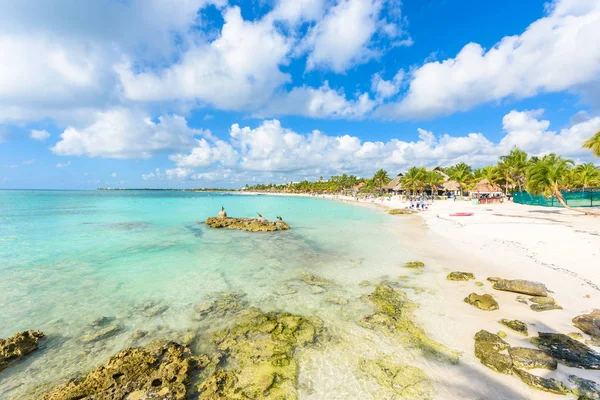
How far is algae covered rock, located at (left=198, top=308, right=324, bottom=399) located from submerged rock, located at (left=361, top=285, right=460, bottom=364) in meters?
1.57

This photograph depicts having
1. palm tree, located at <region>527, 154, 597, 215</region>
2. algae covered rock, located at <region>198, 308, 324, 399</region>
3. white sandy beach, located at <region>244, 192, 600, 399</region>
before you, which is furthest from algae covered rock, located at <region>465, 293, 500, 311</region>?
palm tree, located at <region>527, 154, 597, 215</region>

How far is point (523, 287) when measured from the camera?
7.57 meters

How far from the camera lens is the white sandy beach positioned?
438 cm

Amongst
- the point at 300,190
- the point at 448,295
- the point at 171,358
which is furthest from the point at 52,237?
the point at 300,190

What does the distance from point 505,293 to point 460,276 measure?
152cm

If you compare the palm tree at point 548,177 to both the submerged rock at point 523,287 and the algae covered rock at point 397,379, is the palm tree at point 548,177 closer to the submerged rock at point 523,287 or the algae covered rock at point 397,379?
the submerged rock at point 523,287

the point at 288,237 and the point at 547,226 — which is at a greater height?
the point at 547,226

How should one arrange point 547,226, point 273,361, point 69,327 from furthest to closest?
1. point 547,226
2. point 69,327
3. point 273,361

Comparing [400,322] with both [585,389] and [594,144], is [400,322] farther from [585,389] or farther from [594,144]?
[594,144]

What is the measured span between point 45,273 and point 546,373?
17.0m

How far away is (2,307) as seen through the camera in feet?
26.2

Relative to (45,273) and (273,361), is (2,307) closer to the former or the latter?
(45,273)

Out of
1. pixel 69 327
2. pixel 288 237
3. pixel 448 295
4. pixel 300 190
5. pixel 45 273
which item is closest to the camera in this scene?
pixel 69 327

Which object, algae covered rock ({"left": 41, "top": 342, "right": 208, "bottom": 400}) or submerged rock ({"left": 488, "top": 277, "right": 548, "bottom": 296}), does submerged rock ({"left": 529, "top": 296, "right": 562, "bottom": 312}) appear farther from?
algae covered rock ({"left": 41, "top": 342, "right": 208, "bottom": 400})
